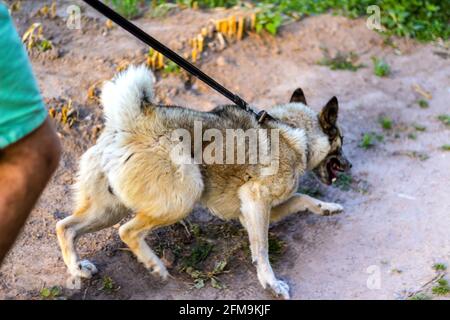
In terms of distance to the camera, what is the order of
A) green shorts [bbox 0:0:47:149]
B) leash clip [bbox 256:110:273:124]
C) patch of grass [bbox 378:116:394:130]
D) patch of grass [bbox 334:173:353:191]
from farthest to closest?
patch of grass [bbox 378:116:394:130] → patch of grass [bbox 334:173:353:191] → leash clip [bbox 256:110:273:124] → green shorts [bbox 0:0:47:149]

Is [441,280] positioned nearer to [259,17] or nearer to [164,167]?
[164,167]

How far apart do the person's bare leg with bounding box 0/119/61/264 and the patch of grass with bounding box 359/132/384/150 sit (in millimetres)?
4291

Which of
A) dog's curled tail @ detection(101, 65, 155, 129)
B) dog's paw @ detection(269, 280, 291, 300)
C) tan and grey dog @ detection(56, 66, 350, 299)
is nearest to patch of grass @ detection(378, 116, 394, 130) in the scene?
tan and grey dog @ detection(56, 66, 350, 299)

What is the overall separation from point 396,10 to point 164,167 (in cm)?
491

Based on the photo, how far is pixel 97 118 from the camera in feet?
19.5

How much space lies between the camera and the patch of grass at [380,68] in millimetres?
7113

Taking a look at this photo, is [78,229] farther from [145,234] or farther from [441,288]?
[441,288]

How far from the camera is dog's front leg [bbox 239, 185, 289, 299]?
454cm

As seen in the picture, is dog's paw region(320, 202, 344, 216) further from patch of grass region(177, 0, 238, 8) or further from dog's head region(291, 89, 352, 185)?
patch of grass region(177, 0, 238, 8)

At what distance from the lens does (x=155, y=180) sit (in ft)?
13.8

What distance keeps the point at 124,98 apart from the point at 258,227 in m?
1.38

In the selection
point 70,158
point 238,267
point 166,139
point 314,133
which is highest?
point 166,139

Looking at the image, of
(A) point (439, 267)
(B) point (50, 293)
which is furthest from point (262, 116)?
(B) point (50, 293)
